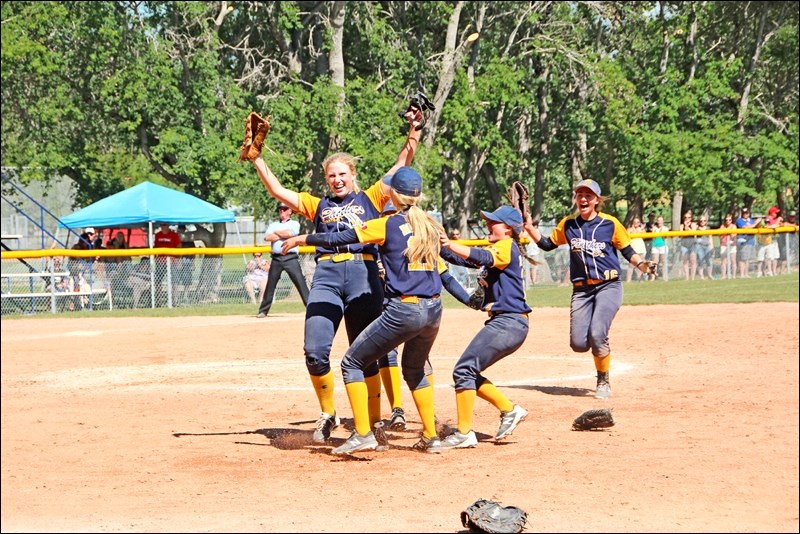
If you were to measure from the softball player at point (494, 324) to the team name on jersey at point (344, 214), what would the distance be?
684 mm

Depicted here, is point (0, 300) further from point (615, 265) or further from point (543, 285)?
point (615, 265)

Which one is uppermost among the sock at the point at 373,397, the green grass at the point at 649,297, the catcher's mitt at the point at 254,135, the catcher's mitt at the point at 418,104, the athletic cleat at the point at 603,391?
the catcher's mitt at the point at 418,104

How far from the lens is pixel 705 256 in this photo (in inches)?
1128

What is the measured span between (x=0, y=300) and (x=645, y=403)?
1506cm

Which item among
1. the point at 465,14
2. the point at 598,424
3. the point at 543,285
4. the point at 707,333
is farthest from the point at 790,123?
the point at 598,424

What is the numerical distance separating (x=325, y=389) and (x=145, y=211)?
Result: 656 inches

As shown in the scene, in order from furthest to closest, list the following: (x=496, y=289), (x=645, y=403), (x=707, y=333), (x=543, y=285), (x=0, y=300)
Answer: (x=543, y=285)
(x=0, y=300)
(x=707, y=333)
(x=645, y=403)
(x=496, y=289)

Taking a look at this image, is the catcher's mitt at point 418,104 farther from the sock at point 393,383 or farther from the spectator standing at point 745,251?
the spectator standing at point 745,251

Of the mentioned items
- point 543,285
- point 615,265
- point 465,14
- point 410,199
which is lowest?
point 543,285

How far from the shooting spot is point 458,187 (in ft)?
143

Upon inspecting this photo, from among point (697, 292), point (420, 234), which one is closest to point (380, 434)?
→ point (420, 234)

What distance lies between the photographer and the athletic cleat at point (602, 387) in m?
10.5

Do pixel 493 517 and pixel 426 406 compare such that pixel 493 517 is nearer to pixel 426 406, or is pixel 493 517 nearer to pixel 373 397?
pixel 426 406

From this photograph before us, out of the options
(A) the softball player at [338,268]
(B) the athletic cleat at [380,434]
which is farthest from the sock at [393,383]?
(B) the athletic cleat at [380,434]
